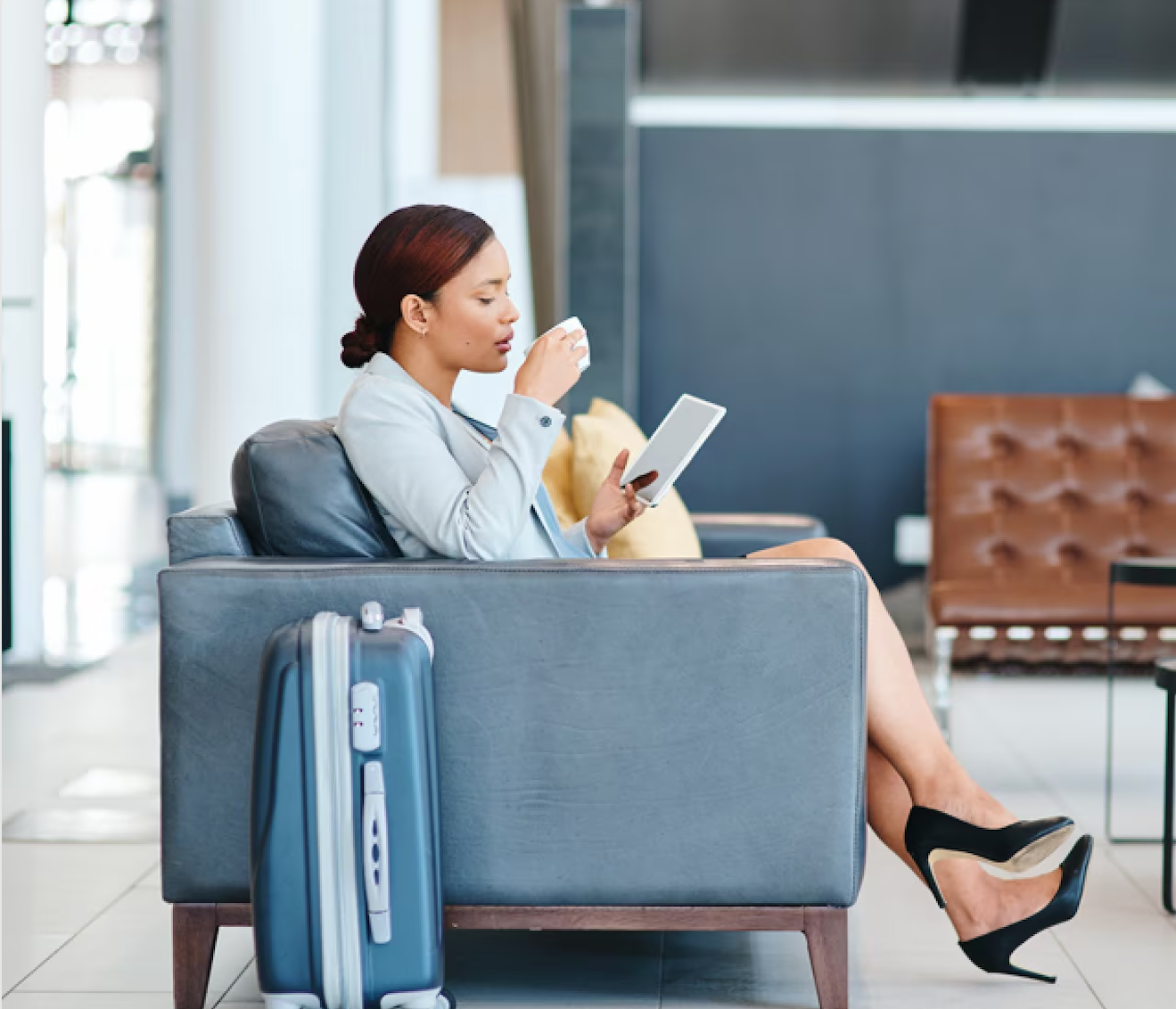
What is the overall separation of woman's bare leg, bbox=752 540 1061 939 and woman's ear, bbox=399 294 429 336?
24.6 inches

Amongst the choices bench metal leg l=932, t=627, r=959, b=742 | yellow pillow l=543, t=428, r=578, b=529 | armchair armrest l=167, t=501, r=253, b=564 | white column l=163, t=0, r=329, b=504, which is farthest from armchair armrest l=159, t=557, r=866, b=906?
white column l=163, t=0, r=329, b=504

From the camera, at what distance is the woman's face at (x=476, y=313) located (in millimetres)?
2211

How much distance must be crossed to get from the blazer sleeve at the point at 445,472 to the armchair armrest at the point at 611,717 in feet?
0.22

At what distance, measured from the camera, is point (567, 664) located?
200 cm

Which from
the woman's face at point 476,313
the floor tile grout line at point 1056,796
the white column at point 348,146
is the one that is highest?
the white column at point 348,146

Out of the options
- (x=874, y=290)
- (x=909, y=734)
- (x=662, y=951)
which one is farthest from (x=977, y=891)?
(x=874, y=290)

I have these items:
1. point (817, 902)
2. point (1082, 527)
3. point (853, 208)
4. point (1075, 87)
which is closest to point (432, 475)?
point (817, 902)

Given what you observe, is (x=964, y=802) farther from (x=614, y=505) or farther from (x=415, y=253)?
(x=415, y=253)

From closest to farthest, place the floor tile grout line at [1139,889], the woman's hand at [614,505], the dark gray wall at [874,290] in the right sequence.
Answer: the woman's hand at [614,505]
the floor tile grout line at [1139,889]
the dark gray wall at [874,290]

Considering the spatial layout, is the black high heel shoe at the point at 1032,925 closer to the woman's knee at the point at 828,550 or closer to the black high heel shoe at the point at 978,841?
the black high heel shoe at the point at 978,841

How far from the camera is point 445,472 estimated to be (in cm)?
211

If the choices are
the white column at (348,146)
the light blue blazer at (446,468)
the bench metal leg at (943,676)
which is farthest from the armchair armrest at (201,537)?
the white column at (348,146)

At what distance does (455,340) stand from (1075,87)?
429 cm

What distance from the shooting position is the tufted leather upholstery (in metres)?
4.84
